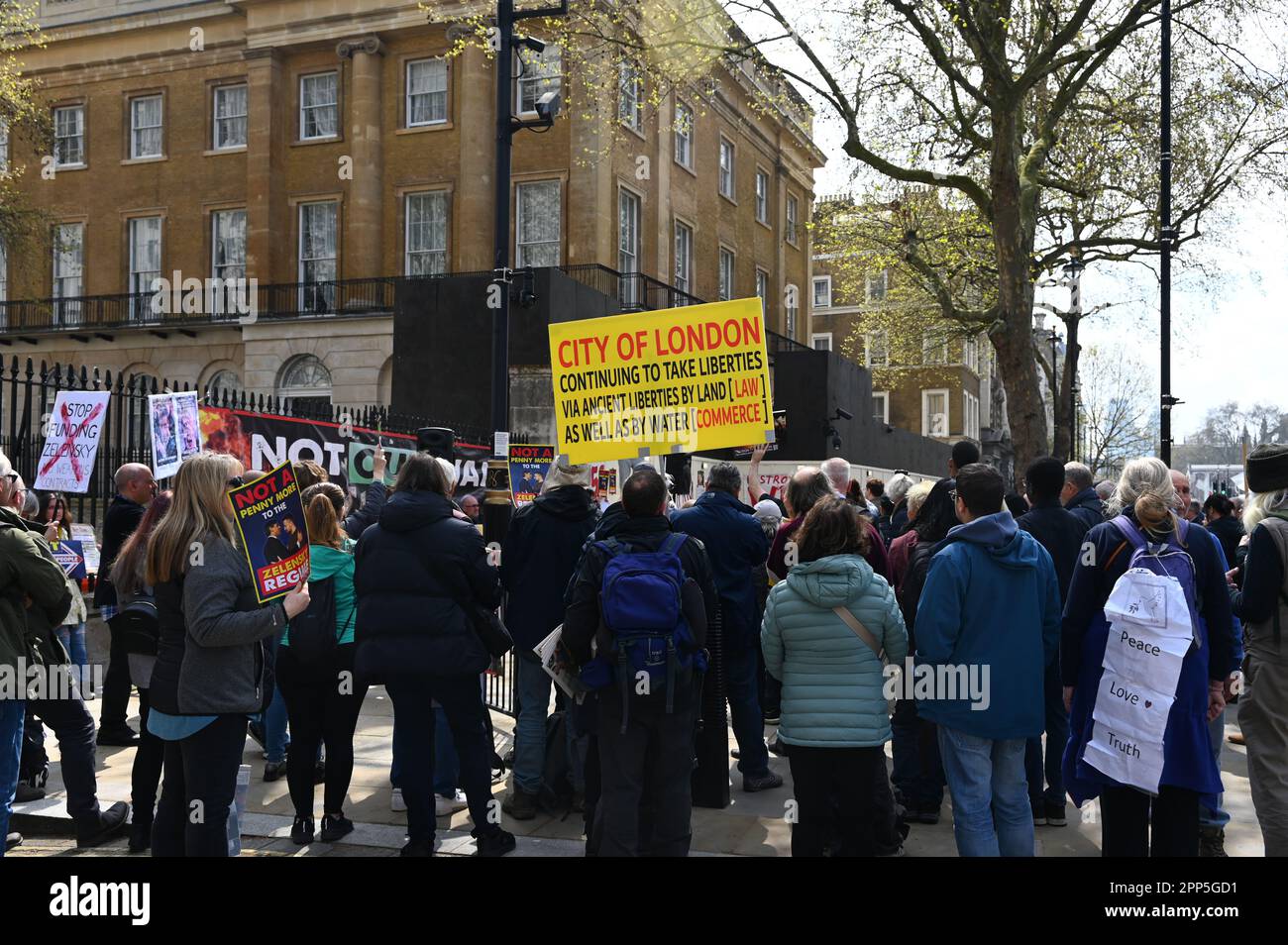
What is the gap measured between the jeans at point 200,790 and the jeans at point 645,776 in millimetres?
1600

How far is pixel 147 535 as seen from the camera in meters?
5.05

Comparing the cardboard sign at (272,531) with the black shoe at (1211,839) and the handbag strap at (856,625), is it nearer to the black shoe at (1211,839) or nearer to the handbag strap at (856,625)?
the handbag strap at (856,625)

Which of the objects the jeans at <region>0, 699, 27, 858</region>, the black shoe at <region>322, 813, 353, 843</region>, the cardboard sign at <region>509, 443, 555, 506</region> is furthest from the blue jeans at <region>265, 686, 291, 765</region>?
the cardboard sign at <region>509, 443, 555, 506</region>

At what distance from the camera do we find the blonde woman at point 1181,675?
15.0ft

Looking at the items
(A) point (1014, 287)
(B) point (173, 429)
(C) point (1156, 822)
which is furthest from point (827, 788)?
(A) point (1014, 287)

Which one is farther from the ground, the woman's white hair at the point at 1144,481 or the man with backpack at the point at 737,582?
the woman's white hair at the point at 1144,481

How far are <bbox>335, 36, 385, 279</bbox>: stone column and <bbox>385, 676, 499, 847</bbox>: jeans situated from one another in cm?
2577

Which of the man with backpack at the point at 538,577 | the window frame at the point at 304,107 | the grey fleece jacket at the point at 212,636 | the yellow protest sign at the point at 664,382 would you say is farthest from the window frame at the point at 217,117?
the grey fleece jacket at the point at 212,636

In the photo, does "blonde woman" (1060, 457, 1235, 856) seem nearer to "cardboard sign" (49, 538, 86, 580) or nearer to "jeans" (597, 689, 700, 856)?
"jeans" (597, 689, 700, 856)

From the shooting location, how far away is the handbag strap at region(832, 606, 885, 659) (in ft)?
16.3

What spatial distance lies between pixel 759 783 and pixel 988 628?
264 centimetres

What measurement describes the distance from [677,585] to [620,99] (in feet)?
81.2

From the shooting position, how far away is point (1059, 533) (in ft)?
21.6
